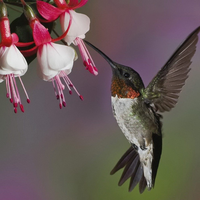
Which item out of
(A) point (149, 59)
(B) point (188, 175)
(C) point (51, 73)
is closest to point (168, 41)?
(A) point (149, 59)

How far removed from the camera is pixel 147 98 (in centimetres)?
72

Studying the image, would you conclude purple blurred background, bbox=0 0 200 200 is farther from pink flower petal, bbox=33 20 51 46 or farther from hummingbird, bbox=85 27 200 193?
pink flower petal, bbox=33 20 51 46

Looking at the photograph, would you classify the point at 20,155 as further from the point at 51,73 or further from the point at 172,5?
the point at 51,73

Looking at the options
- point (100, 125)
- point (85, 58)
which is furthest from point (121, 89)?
point (100, 125)

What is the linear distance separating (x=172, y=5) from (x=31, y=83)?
62 cm

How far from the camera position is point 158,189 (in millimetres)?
1413

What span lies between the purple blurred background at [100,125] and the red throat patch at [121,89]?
2.22ft

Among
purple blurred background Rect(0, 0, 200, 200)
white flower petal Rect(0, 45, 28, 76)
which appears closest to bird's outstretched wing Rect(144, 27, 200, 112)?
white flower petal Rect(0, 45, 28, 76)

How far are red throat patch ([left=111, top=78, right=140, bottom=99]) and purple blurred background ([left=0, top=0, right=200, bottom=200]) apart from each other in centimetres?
68

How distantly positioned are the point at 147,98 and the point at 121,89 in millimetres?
88

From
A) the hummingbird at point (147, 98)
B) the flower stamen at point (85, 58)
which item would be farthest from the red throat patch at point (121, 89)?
the flower stamen at point (85, 58)

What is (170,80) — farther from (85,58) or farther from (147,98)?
(85,58)

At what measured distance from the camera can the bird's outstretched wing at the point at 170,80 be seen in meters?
0.64

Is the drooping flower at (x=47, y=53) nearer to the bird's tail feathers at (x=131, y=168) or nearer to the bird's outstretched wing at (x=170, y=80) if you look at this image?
the bird's outstretched wing at (x=170, y=80)
